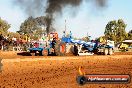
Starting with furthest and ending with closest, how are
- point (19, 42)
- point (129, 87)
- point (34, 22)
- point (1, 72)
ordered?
point (34, 22) < point (19, 42) < point (1, 72) < point (129, 87)

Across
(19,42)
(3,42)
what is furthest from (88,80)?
→ (19,42)

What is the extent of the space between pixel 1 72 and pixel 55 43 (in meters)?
15.9

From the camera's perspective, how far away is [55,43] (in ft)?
104

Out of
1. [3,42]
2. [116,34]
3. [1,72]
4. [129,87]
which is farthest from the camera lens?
[116,34]

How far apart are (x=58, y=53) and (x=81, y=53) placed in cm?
277

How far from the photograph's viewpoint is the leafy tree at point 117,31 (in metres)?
92.2

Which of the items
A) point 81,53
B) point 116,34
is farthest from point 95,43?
point 116,34

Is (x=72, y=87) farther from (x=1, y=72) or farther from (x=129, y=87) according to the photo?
(x=1, y=72)

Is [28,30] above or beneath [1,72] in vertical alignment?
above

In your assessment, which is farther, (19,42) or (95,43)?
(19,42)

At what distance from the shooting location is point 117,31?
9894 cm

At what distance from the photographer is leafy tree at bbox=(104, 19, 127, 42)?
92162 mm

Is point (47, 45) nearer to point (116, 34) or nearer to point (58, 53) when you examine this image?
point (58, 53)

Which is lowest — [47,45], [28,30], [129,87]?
[129,87]
